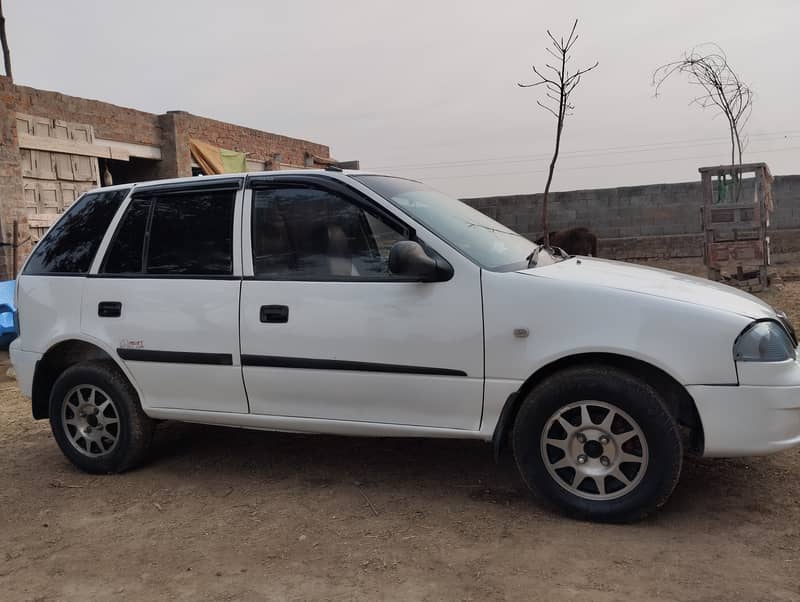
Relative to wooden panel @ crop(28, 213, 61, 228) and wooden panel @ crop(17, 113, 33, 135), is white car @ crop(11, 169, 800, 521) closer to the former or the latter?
wooden panel @ crop(28, 213, 61, 228)

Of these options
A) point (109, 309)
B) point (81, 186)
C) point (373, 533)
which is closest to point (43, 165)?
point (81, 186)

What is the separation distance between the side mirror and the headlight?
4.39ft

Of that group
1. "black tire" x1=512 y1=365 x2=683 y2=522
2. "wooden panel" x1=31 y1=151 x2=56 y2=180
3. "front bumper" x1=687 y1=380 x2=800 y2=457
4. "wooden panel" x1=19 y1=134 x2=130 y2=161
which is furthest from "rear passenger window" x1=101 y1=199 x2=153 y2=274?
"wooden panel" x1=31 y1=151 x2=56 y2=180

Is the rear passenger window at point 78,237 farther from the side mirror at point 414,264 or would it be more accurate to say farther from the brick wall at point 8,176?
the brick wall at point 8,176

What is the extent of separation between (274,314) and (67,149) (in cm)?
999

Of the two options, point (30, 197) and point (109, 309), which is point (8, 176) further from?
point (109, 309)

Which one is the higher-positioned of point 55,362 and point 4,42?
point 4,42

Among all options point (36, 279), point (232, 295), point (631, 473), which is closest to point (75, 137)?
point (36, 279)

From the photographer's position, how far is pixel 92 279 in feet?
14.4

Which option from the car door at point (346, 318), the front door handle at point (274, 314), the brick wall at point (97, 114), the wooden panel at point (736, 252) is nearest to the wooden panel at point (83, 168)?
the brick wall at point (97, 114)

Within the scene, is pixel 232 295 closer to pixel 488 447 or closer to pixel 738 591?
pixel 488 447

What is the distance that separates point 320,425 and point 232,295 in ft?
2.84

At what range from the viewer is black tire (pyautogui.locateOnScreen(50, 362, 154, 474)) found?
4.35 metres

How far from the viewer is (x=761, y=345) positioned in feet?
10.4
